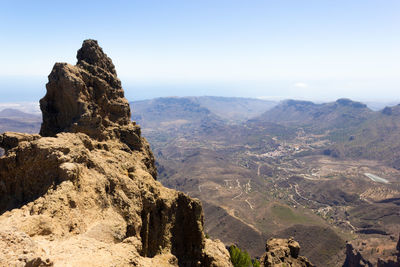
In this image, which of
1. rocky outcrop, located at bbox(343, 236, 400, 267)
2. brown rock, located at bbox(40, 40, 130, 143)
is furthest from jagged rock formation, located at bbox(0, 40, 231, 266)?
rocky outcrop, located at bbox(343, 236, 400, 267)

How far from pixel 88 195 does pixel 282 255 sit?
48.8 meters

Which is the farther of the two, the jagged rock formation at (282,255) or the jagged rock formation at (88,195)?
the jagged rock formation at (282,255)

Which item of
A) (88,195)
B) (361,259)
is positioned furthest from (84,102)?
(361,259)

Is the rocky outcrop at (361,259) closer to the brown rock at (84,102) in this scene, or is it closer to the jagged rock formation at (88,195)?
the jagged rock formation at (88,195)

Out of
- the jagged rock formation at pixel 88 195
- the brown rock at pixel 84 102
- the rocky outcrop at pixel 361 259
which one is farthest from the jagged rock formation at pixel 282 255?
the rocky outcrop at pixel 361 259

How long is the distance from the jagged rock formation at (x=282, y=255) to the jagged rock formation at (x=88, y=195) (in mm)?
23994

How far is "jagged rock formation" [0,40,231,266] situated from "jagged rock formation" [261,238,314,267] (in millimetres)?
23994

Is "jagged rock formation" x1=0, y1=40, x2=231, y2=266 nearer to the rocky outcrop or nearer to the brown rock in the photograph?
the brown rock

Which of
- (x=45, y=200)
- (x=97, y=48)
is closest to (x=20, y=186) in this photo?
(x=45, y=200)

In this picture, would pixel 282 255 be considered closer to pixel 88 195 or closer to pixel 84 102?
pixel 88 195

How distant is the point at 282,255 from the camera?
182ft

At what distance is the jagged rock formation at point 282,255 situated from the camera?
53.0m

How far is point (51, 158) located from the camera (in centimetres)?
2133

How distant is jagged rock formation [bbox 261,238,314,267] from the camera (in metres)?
53.0
